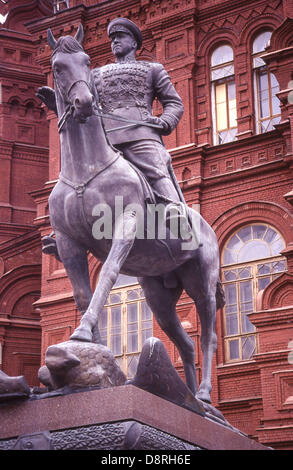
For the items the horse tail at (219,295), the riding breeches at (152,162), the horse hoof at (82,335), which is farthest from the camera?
the horse tail at (219,295)

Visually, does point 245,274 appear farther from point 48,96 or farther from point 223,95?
point 48,96

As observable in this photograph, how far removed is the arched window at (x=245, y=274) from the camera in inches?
876

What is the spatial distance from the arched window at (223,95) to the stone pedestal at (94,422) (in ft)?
62.7

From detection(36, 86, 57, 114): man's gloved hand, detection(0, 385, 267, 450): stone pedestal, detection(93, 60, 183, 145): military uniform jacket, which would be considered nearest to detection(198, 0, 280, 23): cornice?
detection(93, 60, 183, 145): military uniform jacket

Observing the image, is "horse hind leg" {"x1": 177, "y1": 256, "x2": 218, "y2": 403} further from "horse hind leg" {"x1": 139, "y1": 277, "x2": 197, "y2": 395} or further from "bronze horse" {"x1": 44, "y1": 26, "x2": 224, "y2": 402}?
"bronze horse" {"x1": 44, "y1": 26, "x2": 224, "y2": 402}

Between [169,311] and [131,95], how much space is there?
2.15 m

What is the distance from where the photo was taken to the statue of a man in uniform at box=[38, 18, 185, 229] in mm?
8047

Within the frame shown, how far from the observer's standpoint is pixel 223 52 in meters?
26.2

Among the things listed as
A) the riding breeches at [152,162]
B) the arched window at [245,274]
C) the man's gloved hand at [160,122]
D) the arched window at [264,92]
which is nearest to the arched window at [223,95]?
the arched window at [264,92]

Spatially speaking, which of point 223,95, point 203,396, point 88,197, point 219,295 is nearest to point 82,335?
point 88,197

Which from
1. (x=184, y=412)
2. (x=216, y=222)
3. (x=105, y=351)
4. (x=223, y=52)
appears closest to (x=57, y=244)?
(x=105, y=351)

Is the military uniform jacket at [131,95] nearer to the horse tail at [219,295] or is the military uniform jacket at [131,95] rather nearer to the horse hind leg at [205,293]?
the horse hind leg at [205,293]

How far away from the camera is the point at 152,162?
8.08 meters

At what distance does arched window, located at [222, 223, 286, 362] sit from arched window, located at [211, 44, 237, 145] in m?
3.40
